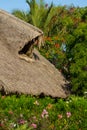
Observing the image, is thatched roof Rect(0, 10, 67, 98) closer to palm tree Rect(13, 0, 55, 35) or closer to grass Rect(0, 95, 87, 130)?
grass Rect(0, 95, 87, 130)

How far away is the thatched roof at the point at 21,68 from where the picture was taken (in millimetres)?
17484

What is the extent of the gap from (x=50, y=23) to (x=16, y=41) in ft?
31.9

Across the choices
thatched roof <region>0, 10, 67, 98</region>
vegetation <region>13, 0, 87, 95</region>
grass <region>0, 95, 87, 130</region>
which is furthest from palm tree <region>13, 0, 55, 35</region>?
grass <region>0, 95, 87, 130</region>

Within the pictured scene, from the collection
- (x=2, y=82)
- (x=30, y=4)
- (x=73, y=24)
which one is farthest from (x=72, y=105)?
(x=30, y=4)

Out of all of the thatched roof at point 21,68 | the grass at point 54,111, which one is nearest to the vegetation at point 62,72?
the grass at point 54,111

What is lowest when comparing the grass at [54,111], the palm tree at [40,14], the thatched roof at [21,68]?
the grass at [54,111]

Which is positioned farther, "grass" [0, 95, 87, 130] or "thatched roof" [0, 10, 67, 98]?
"thatched roof" [0, 10, 67, 98]

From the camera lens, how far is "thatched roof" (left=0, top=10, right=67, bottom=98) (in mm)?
17484

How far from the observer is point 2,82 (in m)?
16.0

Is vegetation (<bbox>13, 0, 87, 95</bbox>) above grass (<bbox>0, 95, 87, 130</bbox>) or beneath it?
above

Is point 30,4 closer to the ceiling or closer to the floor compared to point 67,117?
closer to the ceiling

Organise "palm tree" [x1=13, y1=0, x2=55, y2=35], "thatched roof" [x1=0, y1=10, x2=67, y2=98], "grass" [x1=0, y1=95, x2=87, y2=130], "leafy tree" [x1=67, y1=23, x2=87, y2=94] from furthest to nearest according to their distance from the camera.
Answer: "palm tree" [x1=13, y1=0, x2=55, y2=35]
"leafy tree" [x1=67, y1=23, x2=87, y2=94]
"thatched roof" [x1=0, y1=10, x2=67, y2=98]
"grass" [x1=0, y1=95, x2=87, y2=130]

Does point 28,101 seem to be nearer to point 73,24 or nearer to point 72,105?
point 72,105

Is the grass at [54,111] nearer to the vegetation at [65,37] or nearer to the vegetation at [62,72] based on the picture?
the vegetation at [62,72]
